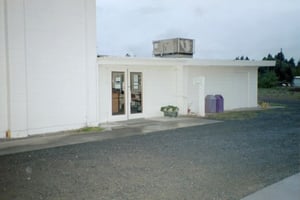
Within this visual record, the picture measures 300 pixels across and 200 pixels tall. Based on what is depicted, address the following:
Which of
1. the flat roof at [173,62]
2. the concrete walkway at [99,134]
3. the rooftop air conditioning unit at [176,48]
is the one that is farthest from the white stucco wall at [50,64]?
the rooftop air conditioning unit at [176,48]

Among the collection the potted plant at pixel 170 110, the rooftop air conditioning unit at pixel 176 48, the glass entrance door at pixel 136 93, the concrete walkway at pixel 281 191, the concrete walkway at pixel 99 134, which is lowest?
the concrete walkway at pixel 281 191

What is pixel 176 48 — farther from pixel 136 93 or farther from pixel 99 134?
pixel 99 134

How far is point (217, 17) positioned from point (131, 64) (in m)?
9.94

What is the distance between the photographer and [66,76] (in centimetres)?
1179

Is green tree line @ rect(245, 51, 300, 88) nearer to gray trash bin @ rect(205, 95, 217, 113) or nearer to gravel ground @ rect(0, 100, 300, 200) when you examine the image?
gray trash bin @ rect(205, 95, 217, 113)

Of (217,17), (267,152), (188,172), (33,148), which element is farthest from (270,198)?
(217,17)

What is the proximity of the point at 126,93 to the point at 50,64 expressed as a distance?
4.14 meters

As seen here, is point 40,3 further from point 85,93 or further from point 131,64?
point 131,64

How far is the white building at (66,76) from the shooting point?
10352 millimetres

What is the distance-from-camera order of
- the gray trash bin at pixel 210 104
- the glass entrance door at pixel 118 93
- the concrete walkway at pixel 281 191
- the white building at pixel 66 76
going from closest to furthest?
the concrete walkway at pixel 281 191, the white building at pixel 66 76, the glass entrance door at pixel 118 93, the gray trash bin at pixel 210 104

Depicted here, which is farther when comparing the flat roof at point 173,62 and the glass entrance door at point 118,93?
the glass entrance door at point 118,93

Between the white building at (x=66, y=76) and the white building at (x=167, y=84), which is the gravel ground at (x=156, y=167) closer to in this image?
the white building at (x=66, y=76)

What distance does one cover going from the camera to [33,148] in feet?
29.1

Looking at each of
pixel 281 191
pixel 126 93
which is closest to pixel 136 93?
pixel 126 93
